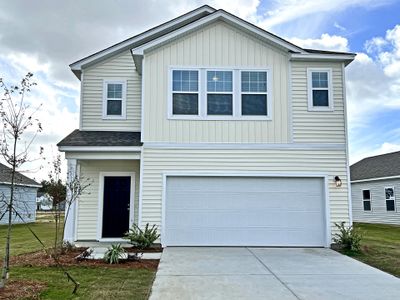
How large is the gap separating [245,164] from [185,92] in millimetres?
2959

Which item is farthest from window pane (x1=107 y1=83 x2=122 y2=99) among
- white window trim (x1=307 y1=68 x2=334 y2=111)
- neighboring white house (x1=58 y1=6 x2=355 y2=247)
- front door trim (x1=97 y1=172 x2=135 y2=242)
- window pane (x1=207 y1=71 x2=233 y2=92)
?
white window trim (x1=307 y1=68 x2=334 y2=111)

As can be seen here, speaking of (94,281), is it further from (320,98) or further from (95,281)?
(320,98)

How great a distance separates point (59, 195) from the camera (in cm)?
991

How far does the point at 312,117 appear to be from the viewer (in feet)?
38.1

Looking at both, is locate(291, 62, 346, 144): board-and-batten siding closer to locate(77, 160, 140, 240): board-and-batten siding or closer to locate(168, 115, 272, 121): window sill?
locate(168, 115, 272, 121): window sill

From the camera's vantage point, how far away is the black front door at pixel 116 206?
40.9 ft

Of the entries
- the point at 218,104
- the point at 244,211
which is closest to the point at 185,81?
the point at 218,104

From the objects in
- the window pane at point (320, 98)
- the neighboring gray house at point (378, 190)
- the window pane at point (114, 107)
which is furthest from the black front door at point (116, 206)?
the neighboring gray house at point (378, 190)

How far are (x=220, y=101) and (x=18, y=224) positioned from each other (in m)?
17.4

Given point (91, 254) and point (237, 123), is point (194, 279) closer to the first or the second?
point (91, 254)

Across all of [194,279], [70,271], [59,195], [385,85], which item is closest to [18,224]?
[59,195]

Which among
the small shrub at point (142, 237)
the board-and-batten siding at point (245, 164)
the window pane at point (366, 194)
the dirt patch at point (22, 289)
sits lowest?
the dirt patch at point (22, 289)

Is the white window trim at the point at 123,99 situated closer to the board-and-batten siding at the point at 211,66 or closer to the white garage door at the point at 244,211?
the board-and-batten siding at the point at 211,66

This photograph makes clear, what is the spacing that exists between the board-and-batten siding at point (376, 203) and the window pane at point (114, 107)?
1639cm
